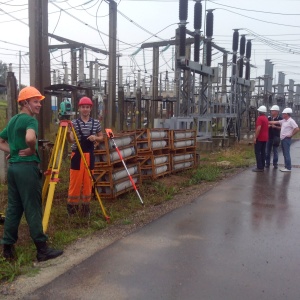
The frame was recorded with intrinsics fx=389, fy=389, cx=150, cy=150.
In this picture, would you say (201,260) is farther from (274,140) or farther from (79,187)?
(274,140)

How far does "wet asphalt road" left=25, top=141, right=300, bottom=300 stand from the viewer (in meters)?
4.06

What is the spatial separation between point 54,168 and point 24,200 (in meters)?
0.87

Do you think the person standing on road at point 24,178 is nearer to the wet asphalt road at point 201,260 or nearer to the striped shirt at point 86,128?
the wet asphalt road at point 201,260

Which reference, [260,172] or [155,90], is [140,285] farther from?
[155,90]

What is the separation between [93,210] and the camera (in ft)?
22.6

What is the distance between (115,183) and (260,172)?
566 cm

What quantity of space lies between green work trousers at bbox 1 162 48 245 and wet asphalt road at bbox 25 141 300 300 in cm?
74

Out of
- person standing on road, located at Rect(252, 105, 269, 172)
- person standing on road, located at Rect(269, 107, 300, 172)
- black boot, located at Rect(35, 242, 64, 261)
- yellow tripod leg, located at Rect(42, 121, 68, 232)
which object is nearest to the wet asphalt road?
black boot, located at Rect(35, 242, 64, 261)

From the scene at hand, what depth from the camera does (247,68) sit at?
841 inches

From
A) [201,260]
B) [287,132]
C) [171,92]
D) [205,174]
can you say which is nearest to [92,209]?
[201,260]

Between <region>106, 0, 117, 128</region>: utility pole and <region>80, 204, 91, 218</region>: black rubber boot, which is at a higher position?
<region>106, 0, 117, 128</region>: utility pole

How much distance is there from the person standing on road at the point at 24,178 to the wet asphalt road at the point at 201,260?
2.32ft

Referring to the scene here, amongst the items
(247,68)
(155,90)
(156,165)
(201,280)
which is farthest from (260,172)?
(155,90)

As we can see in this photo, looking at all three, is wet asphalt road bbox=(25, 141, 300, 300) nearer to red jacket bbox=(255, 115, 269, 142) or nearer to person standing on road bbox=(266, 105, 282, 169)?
red jacket bbox=(255, 115, 269, 142)
